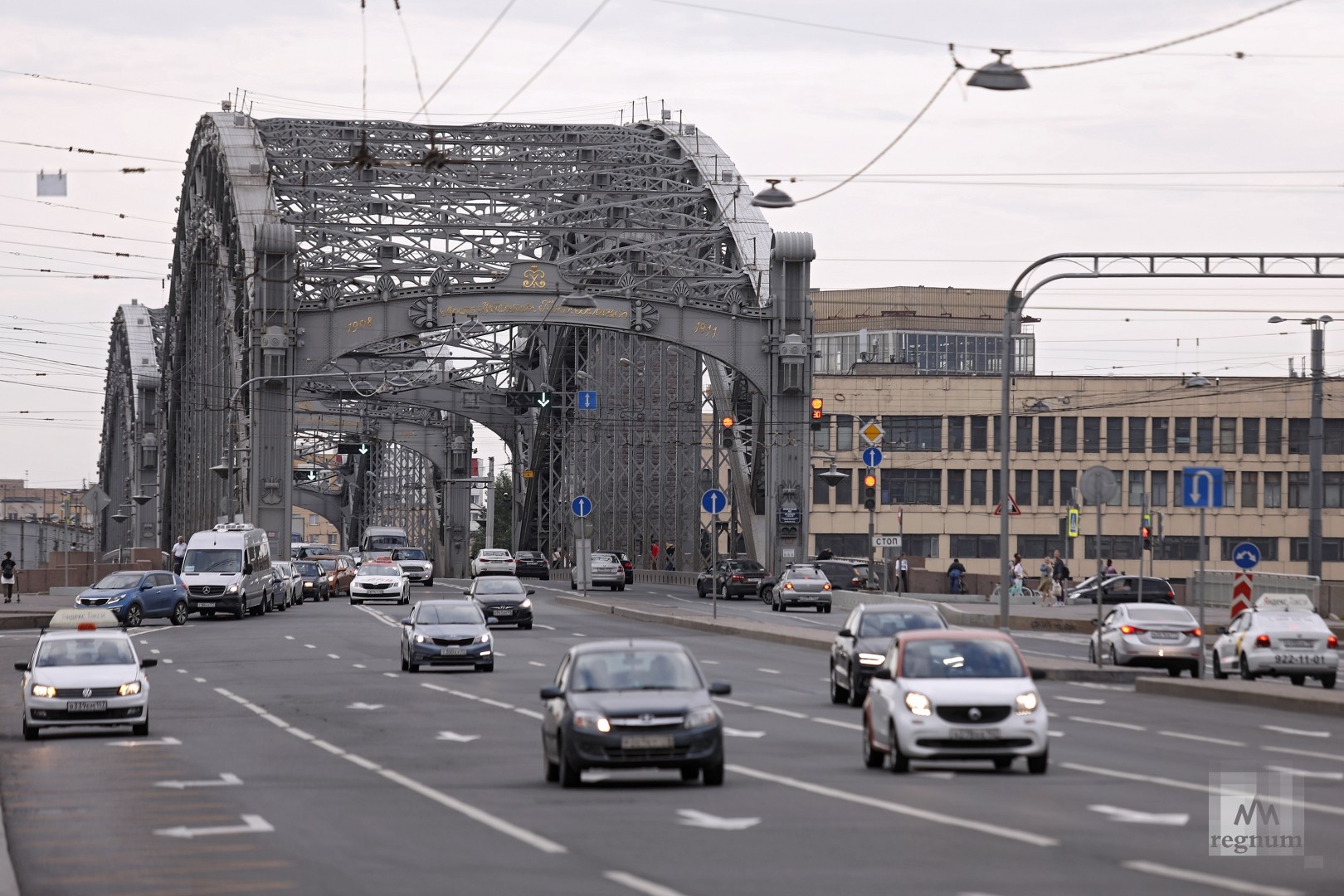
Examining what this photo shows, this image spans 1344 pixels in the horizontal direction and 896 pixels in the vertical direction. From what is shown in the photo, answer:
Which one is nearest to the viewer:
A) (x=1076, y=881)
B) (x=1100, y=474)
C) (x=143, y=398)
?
(x=1076, y=881)

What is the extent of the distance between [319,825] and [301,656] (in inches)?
1033

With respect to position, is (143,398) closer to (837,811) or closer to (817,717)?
(817,717)

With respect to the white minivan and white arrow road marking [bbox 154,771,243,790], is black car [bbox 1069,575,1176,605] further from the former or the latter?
white arrow road marking [bbox 154,771,243,790]

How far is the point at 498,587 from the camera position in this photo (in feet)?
178

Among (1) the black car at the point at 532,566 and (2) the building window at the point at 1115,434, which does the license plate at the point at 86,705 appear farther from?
(2) the building window at the point at 1115,434

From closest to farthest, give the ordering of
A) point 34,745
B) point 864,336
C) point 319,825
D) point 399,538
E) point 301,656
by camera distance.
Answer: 1. point 319,825
2. point 34,745
3. point 301,656
4. point 399,538
5. point 864,336

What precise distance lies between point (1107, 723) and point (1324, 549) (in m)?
95.0

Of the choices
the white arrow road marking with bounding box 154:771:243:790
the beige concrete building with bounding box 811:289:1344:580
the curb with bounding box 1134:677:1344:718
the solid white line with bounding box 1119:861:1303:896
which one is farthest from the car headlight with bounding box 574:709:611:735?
the beige concrete building with bounding box 811:289:1344:580

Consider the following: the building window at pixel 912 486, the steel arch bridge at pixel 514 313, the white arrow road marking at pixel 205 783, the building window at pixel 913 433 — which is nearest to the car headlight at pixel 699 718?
the white arrow road marking at pixel 205 783

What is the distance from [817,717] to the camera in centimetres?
2730

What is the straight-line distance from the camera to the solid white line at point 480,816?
14.6 m

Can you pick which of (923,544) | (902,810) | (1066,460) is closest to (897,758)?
(902,810)

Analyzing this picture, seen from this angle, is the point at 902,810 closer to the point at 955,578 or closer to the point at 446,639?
the point at 446,639

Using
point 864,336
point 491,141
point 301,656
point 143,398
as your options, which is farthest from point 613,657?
point 864,336
